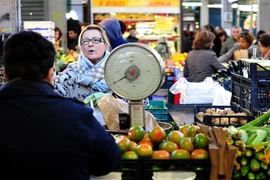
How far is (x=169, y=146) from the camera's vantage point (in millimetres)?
2969

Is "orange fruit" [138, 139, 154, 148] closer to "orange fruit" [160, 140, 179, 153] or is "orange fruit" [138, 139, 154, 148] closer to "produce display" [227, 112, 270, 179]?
"orange fruit" [160, 140, 179, 153]

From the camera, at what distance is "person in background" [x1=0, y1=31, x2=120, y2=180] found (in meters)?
2.41

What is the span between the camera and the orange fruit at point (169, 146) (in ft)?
9.71

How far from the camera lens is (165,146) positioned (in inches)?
117

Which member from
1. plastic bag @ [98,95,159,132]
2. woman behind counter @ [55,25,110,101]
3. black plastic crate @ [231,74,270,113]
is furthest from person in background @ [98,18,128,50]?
plastic bag @ [98,95,159,132]

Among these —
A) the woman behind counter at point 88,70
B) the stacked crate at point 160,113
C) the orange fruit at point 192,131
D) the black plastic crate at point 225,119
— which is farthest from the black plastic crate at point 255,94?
the orange fruit at point 192,131

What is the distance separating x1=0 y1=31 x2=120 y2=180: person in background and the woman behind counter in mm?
2154

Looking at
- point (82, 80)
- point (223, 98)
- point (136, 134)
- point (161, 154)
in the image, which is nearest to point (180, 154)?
point (161, 154)

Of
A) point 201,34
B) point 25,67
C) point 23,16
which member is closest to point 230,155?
point 25,67

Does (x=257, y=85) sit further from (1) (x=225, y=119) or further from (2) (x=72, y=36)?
(2) (x=72, y=36)

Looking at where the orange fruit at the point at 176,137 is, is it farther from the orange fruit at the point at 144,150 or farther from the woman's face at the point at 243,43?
the woman's face at the point at 243,43

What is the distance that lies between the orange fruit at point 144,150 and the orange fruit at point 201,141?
0.23m

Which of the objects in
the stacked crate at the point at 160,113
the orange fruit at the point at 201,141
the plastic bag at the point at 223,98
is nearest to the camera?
the orange fruit at the point at 201,141

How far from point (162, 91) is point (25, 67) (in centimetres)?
758
